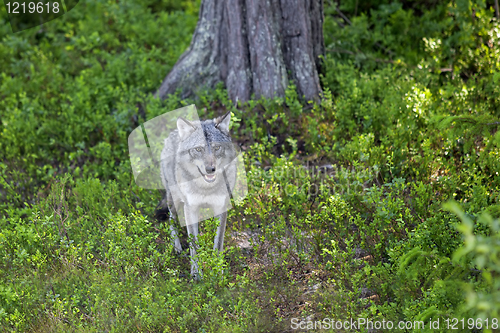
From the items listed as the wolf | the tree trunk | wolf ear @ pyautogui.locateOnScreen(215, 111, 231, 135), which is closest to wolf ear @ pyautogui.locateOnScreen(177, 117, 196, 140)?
the wolf

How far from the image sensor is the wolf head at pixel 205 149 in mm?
5078

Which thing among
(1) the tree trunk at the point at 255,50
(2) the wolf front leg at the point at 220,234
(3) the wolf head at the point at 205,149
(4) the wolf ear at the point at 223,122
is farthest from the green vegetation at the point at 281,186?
(4) the wolf ear at the point at 223,122

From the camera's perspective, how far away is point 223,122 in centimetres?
541

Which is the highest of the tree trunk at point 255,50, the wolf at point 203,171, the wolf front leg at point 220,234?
the tree trunk at point 255,50

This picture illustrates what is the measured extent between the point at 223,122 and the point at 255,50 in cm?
266

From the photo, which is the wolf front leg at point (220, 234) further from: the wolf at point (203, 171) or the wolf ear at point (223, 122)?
the wolf ear at point (223, 122)

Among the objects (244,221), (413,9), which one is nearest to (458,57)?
(413,9)

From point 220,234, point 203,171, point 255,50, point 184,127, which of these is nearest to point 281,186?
point 220,234

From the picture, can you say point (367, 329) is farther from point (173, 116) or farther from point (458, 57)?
point (458, 57)

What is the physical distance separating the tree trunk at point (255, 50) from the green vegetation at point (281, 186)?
36 cm

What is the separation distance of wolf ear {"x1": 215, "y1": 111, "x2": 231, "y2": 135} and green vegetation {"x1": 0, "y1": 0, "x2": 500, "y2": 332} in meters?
0.98

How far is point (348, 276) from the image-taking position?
172 inches

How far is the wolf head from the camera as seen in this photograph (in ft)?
16.7

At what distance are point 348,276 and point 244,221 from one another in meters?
1.84
